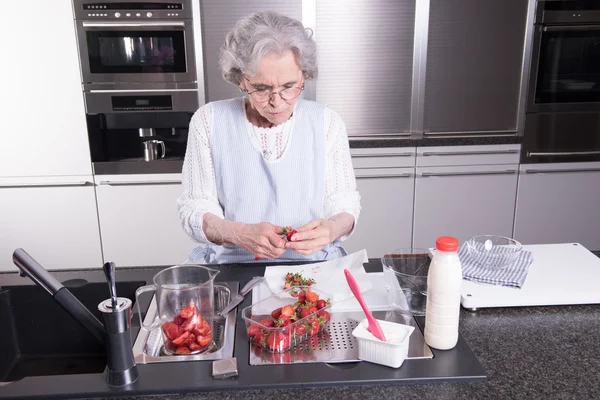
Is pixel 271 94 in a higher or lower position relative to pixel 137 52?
lower

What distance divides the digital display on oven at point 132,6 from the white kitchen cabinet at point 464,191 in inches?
59.7

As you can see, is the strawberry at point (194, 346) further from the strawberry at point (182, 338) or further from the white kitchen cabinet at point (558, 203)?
the white kitchen cabinet at point (558, 203)

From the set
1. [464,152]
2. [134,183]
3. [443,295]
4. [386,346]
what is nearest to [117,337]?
[386,346]

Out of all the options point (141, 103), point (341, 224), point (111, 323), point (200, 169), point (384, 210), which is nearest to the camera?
point (111, 323)

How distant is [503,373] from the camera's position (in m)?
0.92

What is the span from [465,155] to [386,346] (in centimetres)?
215

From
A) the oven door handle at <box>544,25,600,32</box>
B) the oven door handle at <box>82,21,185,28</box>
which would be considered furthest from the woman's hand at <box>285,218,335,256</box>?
the oven door handle at <box>544,25,600,32</box>

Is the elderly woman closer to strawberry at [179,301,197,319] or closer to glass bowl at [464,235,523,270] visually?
glass bowl at [464,235,523,270]

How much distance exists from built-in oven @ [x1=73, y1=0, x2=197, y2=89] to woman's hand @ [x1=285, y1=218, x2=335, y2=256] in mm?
1645

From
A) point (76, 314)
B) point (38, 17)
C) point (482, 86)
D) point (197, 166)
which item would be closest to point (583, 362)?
point (76, 314)

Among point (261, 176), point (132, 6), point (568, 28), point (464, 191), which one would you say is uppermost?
point (132, 6)

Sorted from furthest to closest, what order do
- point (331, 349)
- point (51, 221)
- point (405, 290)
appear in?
point (51, 221) → point (405, 290) → point (331, 349)

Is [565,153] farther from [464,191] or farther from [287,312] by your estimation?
[287,312]

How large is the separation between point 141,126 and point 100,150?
26 centimetres
